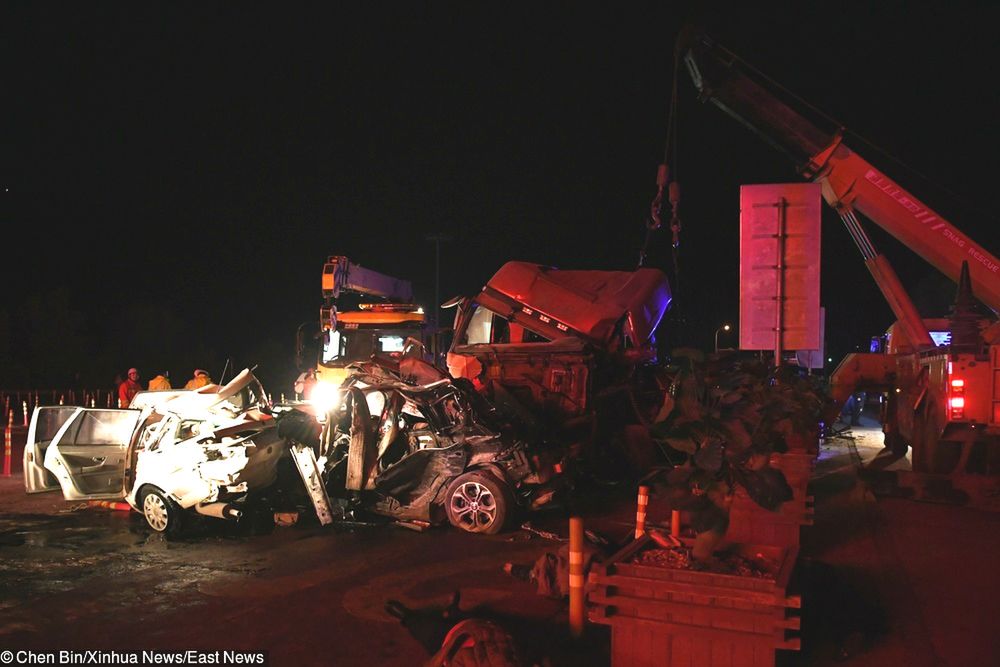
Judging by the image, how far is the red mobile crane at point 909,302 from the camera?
10133mm

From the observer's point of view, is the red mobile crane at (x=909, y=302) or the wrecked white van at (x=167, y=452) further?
the red mobile crane at (x=909, y=302)

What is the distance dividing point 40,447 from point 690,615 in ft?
29.0

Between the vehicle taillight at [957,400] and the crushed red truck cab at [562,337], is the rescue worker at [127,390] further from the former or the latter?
the vehicle taillight at [957,400]

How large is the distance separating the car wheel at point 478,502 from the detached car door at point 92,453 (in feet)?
12.8

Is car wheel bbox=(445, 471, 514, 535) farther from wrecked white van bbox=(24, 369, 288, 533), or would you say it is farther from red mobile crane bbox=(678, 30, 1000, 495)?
red mobile crane bbox=(678, 30, 1000, 495)

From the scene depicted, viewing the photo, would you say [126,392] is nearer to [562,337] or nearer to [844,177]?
[562,337]

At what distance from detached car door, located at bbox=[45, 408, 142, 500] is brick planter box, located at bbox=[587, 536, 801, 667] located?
6966 millimetres

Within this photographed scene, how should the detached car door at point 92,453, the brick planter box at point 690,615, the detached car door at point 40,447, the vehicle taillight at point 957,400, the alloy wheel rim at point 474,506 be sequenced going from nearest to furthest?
1. the brick planter box at point 690,615
2. the alloy wheel rim at point 474,506
3. the detached car door at point 92,453
4. the detached car door at point 40,447
5. the vehicle taillight at point 957,400

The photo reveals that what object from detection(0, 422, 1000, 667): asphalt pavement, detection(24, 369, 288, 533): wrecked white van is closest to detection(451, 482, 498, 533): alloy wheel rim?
detection(0, 422, 1000, 667): asphalt pavement

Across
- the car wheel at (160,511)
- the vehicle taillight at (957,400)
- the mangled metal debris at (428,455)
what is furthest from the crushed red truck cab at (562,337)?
the car wheel at (160,511)

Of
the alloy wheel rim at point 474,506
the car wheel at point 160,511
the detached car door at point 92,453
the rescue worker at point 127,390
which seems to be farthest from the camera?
the rescue worker at point 127,390

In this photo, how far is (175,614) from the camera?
609 cm

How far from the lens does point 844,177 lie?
12500mm

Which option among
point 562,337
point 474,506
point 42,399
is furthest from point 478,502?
point 42,399
